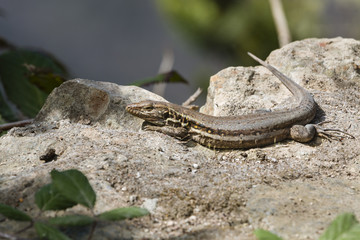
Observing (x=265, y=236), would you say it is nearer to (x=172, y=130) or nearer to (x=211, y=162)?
(x=211, y=162)

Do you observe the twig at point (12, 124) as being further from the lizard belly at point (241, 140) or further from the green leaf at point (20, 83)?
the lizard belly at point (241, 140)

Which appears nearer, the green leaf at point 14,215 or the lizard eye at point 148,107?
the green leaf at point 14,215

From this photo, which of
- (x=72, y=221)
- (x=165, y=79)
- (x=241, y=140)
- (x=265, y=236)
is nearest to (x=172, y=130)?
(x=241, y=140)

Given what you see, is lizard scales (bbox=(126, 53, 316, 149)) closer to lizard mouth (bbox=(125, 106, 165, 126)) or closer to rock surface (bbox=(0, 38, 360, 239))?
lizard mouth (bbox=(125, 106, 165, 126))

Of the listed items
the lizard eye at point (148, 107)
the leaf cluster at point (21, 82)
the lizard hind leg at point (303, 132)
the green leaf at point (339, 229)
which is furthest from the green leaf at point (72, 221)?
the leaf cluster at point (21, 82)

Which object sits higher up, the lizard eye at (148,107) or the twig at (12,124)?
the lizard eye at (148,107)

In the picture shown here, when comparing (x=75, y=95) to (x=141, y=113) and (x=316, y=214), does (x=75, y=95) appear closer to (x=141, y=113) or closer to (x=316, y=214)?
(x=141, y=113)
